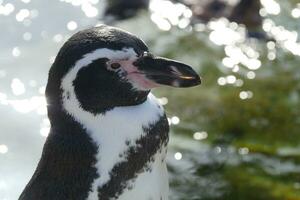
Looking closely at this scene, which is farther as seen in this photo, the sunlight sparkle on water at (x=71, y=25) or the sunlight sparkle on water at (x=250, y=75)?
the sunlight sparkle on water at (x=71, y=25)

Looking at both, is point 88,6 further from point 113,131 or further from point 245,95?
point 113,131

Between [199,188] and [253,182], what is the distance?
278mm

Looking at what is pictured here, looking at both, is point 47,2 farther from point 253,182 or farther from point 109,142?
point 109,142

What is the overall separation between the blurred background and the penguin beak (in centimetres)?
180

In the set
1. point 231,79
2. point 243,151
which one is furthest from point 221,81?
point 243,151

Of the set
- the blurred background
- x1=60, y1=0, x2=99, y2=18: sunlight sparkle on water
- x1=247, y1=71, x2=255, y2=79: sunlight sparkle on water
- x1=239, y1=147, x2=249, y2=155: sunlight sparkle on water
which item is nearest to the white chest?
the blurred background

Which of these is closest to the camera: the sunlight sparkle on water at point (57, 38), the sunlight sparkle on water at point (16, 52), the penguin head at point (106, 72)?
the penguin head at point (106, 72)

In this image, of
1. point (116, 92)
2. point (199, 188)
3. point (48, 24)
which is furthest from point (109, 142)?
point (48, 24)

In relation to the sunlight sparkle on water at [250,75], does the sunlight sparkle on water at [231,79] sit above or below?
below

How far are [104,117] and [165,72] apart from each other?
9.6 inches

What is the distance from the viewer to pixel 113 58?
3.17 metres

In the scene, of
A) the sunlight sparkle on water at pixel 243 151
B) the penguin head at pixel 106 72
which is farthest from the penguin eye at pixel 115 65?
the sunlight sparkle on water at pixel 243 151

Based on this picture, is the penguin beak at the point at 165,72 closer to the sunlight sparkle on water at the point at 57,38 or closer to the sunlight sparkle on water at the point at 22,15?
the sunlight sparkle on water at the point at 57,38

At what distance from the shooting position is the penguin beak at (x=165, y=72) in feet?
10.6
